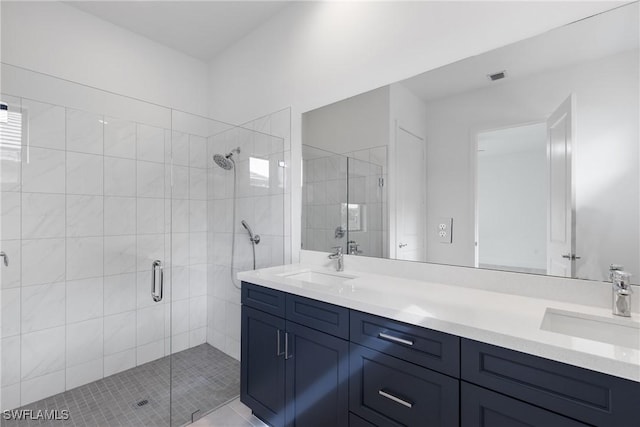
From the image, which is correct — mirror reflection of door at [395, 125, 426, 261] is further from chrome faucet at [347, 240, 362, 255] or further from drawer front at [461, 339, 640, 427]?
drawer front at [461, 339, 640, 427]

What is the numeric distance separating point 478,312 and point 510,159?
78 cm

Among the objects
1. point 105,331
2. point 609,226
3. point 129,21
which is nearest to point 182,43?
point 129,21

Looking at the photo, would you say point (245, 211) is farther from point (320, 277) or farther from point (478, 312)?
point (478, 312)

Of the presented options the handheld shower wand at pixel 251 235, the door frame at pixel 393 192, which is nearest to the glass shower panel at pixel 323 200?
the door frame at pixel 393 192

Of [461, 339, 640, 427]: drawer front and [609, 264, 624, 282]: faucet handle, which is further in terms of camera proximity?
[609, 264, 624, 282]: faucet handle

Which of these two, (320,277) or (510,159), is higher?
(510,159)

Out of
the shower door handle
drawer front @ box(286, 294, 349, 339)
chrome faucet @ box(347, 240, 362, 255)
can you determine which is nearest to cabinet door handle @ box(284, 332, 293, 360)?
drawer front @ box(286, 294, 349, 339)

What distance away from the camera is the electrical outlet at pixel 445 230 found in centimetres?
157

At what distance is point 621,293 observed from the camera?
1.04 metres

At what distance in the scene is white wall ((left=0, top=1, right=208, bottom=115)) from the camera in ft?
6.73

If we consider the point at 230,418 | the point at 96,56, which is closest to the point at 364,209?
the point at 230,418

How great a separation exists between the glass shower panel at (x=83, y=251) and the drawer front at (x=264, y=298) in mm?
870

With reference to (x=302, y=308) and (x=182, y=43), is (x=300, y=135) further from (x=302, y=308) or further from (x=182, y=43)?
(x=182, y=43)

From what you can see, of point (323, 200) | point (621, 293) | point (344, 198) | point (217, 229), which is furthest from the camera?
point (217, 229)
